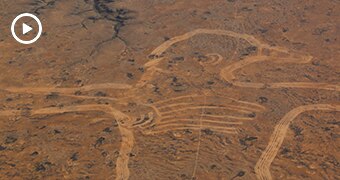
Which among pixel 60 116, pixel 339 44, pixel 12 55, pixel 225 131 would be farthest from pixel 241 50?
pixel 12 55

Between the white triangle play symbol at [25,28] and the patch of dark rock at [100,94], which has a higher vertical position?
the white triangle play symbol at [25,28]

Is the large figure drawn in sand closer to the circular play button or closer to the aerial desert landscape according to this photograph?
the aerial desert landscape

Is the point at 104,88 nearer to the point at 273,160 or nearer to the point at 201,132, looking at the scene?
the point at 201,132

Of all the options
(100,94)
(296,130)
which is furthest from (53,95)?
(296,130)

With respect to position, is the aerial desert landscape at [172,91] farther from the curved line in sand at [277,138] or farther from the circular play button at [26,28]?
the circular play button at [26,28]

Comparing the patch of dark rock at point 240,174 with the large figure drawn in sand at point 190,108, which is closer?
the patch of dark rock at point 240,174

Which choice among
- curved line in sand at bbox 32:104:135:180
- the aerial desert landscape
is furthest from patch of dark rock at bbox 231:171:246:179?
curved line in sand at bbox 32:104:135:180

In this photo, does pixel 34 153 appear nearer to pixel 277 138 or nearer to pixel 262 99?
pixel 277 138

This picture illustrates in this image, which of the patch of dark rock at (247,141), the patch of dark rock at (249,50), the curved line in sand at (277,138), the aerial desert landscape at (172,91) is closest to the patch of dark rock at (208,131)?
the aerial desert landscape at (172,91)
